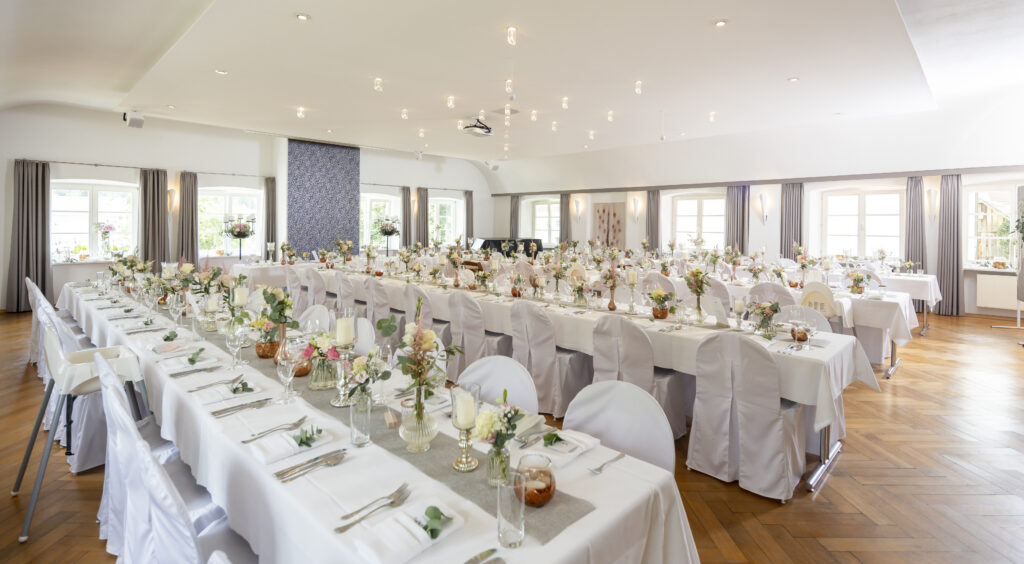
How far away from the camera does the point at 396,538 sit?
1.24 m

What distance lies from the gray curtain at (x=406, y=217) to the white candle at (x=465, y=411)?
13808 mm

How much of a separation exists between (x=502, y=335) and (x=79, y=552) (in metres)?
3.28

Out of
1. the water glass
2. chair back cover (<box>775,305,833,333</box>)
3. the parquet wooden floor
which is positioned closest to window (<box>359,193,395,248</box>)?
the parquet wooden floor

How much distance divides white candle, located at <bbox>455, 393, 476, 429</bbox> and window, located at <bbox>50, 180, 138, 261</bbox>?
11727mm

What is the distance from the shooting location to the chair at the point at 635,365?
3.47 m

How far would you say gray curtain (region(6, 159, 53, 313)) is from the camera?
908 centimetres

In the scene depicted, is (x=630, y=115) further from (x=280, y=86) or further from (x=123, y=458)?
(x=123, y=458)

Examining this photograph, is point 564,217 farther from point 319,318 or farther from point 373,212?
point 319,318

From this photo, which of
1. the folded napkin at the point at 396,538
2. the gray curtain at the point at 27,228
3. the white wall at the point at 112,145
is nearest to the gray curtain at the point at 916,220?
the folded napkin at the point at 396,538

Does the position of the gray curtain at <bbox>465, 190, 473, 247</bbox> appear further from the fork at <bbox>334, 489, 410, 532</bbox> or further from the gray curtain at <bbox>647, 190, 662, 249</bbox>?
the fork at <bbox>334, 489, 410, 532</bbox>

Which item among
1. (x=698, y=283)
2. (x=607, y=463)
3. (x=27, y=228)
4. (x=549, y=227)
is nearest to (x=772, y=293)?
(x=698, y=283)

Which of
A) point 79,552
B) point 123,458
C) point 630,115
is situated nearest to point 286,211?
point 630,115

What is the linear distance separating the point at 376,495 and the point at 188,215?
39.0 feet

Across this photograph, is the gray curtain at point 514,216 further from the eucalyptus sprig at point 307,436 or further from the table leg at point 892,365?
the eucalyptus sprig at point 307,436
